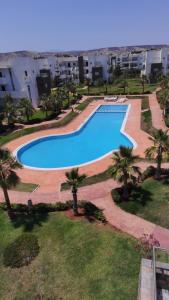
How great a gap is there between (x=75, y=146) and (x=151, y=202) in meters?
17.9

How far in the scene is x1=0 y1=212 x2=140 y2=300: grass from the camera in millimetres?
14492

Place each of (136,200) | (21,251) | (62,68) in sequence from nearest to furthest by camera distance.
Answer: (21,251) → (136,200) → (62,68)

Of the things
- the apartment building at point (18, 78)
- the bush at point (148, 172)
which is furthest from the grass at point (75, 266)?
the apartment building at point (18, 78)

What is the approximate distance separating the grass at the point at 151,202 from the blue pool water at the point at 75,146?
978 cm

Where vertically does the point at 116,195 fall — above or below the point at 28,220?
above

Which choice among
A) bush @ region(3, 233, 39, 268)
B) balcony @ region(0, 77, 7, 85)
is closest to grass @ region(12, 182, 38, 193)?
bush @ region(3, 233, 39, 268)

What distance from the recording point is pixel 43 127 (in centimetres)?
4322

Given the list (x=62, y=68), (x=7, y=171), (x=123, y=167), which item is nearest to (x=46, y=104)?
(x=7, y=171)

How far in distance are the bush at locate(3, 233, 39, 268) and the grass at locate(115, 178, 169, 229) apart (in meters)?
7.90

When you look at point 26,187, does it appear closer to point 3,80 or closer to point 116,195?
point 116,195

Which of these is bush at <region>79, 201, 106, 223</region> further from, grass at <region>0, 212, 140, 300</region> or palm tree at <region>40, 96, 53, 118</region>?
palm tree at <region>40, 96, 53, 118</region>

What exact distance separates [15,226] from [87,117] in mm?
32076

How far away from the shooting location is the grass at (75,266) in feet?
47.5

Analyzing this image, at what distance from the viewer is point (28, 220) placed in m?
20.5
